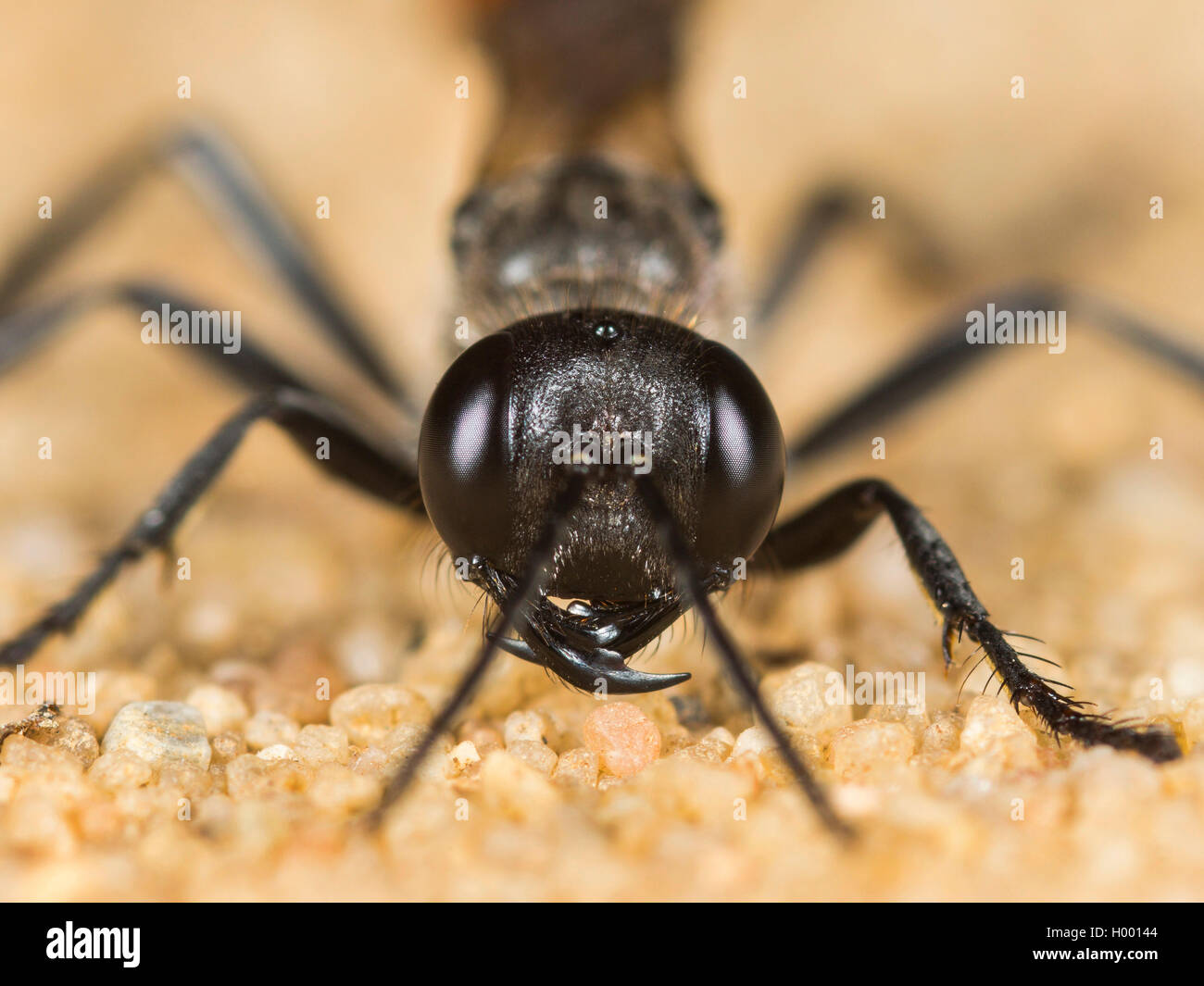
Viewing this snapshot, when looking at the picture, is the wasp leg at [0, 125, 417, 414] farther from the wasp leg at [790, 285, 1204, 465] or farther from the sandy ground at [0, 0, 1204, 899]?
the wasp leg at [790, 285, 1204, 465]

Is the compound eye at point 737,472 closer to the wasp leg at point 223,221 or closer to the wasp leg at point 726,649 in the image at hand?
the wasp leg at point 726,649

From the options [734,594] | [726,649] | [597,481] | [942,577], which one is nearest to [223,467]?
[597,481]

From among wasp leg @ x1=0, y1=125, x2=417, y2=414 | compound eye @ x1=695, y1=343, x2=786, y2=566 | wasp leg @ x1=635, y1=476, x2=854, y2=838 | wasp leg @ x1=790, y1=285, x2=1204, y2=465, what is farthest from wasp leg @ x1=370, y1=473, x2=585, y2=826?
wasp leg @ x1=0, y1=125, x2=417, y2=414

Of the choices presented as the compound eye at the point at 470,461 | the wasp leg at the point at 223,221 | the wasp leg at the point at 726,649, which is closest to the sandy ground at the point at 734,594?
the wasp leg at the point at 726,649

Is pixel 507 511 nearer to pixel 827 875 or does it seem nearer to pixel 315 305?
pixel 827 875

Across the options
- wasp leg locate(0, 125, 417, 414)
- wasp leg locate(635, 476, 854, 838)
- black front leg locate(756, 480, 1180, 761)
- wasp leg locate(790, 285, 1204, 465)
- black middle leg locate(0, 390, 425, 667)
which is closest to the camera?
wasp leg locate(635, 476, 854, 838)

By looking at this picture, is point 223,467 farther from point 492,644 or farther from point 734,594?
point 734,594
